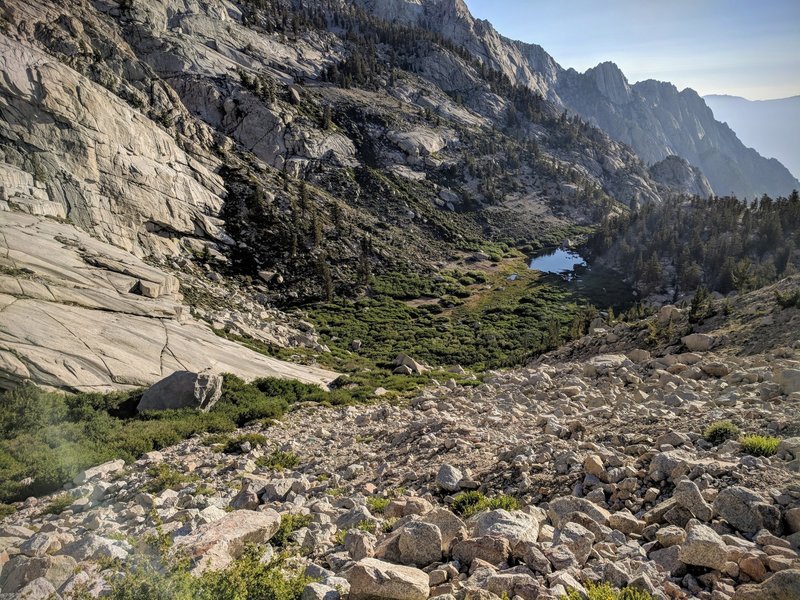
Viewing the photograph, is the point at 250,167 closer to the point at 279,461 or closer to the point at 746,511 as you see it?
the point at 279,461

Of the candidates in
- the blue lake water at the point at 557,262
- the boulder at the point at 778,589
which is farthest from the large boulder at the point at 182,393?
the blue lake water at the point at 557,262

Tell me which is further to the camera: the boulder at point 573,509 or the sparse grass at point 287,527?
the sparse grass at point 287,527

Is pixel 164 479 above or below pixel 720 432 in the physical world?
below

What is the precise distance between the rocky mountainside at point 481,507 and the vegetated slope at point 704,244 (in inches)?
2008

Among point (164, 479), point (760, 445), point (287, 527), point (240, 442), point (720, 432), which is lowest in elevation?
point (240, 442)

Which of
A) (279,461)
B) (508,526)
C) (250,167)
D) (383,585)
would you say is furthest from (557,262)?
(383,585)

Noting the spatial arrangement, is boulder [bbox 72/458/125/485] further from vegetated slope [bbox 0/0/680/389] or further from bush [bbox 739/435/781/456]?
bush [bbox 739/435/781/456]

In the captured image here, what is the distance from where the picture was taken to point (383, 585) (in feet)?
15.2

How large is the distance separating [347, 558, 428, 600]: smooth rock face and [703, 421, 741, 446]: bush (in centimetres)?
656

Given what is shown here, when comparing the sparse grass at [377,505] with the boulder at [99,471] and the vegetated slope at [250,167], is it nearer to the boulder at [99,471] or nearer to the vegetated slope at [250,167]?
the boulder at [99,471]

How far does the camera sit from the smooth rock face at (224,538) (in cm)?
548

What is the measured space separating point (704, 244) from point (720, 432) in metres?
87.5

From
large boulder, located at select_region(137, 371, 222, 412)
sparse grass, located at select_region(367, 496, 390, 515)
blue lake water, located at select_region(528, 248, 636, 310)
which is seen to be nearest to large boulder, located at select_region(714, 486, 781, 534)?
sparse grass, located at select_region(367, 496, 390, 515)

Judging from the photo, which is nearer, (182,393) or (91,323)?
(182,393)
